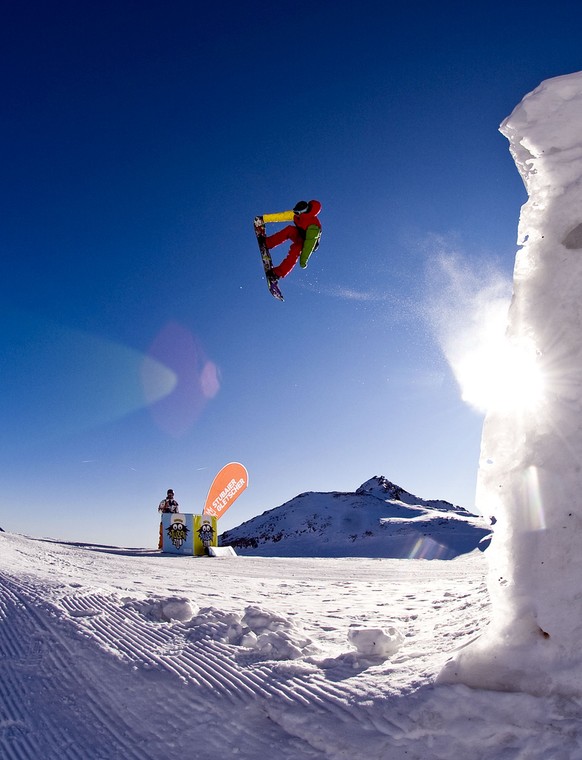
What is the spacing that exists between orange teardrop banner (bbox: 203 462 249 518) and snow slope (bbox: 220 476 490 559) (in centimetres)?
255

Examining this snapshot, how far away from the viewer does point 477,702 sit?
1893mm

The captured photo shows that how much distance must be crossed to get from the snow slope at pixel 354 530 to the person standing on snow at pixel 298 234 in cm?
873

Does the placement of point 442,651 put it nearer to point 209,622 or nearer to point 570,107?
point 209,622

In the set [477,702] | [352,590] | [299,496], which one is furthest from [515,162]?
[299,496]

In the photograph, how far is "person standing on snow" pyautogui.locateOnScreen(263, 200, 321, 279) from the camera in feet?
25.8

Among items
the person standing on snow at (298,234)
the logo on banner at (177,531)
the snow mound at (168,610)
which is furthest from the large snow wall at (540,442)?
the logo on banner at (177,531)

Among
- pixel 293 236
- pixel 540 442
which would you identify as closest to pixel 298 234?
pixel 293 236

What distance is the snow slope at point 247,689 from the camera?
71.9 inches

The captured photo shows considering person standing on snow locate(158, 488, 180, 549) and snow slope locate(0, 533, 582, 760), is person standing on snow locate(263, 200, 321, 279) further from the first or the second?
person standing on snow locate(158, 488, 180, 549)

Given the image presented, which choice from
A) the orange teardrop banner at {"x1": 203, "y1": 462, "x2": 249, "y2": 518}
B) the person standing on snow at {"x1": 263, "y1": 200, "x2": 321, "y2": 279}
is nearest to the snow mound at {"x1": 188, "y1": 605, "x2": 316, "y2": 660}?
the person standing on snow at {"x1": 263, "y1": 200, "x2": 321, "y2": 279}

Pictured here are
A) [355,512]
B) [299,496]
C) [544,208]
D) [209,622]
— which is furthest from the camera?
[299,496]

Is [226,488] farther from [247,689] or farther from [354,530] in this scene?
[247,689]

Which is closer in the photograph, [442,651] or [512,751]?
[512,751]

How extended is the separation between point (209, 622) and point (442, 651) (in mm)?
1714
